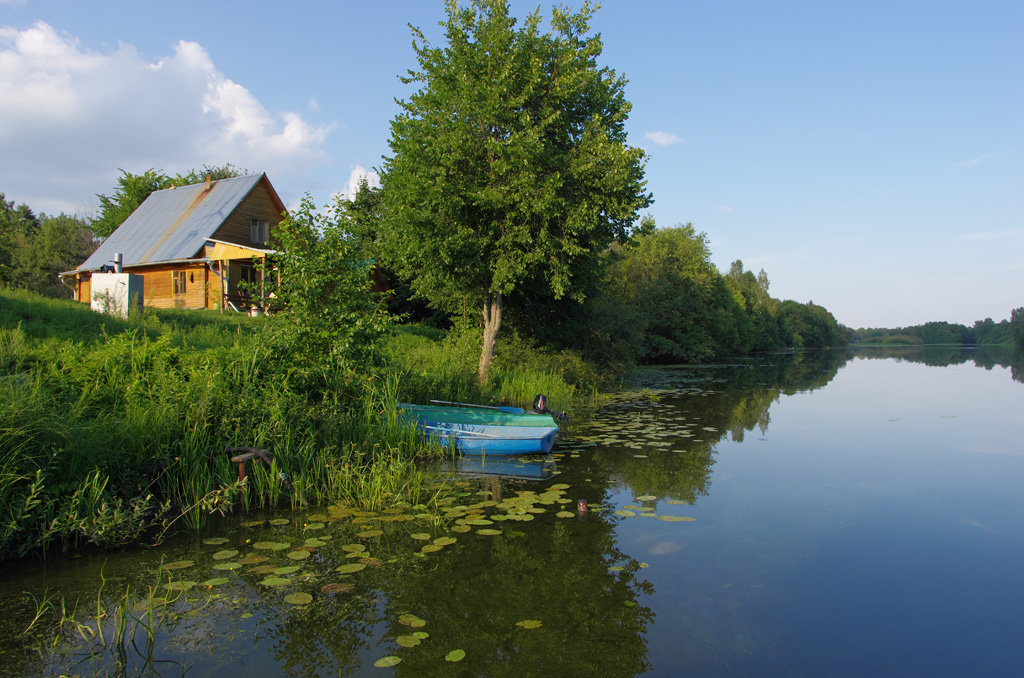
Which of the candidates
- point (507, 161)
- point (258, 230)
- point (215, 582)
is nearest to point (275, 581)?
point (215, 582)

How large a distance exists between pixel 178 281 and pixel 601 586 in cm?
2818

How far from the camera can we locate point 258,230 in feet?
98.4

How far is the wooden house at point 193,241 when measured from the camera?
26.1m

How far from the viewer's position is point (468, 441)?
9.56 meters

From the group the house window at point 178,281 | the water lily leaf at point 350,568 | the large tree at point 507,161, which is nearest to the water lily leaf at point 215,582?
the water lily leaf at point 350,568

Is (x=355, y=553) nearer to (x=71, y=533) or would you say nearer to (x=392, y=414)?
(x=71, y=533)

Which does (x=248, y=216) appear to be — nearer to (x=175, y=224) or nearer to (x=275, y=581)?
(x=175, y=224)

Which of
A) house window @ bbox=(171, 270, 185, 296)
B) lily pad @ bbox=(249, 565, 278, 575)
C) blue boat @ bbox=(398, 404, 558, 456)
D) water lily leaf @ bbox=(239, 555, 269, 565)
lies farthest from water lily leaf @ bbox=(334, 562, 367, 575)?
house window @ bbox=(171, 270, 185, 296)

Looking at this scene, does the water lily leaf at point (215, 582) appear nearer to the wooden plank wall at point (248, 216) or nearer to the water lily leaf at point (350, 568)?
the water lily leaf at point (350, 568)

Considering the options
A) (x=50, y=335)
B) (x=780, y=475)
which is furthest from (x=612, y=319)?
(x=50, y=335)

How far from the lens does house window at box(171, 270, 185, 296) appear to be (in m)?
27.0

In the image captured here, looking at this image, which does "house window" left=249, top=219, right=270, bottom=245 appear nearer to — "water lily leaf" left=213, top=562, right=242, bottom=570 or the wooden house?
the wooden house

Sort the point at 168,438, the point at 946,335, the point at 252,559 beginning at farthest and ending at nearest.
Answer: the point at 946,335, the point at 168,438, the point at 252,559

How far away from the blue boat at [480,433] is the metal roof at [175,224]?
21.6 m
